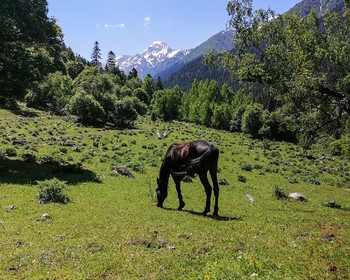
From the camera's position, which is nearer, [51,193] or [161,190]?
[51,193]

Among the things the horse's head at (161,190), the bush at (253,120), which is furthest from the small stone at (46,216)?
the bush at (253,120)

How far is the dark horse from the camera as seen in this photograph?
1919 centimetres

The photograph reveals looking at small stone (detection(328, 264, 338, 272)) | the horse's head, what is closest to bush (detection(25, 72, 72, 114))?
the horse's head

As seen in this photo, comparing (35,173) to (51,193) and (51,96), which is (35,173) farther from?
(51,96)

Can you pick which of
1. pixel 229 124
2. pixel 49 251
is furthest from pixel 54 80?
pixel 49 251

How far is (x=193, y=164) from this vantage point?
64.0ft

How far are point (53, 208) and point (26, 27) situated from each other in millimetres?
18782

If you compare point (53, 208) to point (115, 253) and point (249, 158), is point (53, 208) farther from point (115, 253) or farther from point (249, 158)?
point (249, 158)

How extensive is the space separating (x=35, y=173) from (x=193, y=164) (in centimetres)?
1631

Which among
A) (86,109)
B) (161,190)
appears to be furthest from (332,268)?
(86,109)

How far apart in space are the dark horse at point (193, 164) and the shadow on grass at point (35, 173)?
30.9 ft

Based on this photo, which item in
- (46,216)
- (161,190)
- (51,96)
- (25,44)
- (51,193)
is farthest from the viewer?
(51,96)

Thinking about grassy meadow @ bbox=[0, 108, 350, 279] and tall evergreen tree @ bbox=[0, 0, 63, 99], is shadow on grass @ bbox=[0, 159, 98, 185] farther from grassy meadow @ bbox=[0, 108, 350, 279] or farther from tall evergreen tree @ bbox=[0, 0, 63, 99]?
tall evergreen tree @ bbox=[0, 0, 63, 99]

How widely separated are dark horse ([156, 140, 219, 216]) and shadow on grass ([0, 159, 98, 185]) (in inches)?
371
